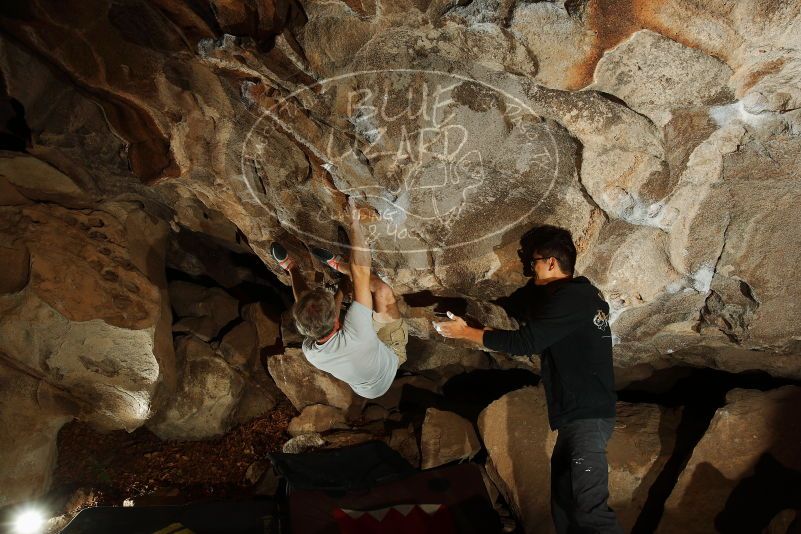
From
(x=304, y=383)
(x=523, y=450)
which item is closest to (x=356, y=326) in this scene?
(x=523, y=450)

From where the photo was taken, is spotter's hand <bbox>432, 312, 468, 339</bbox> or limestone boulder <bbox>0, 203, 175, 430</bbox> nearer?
spotter's hand <bbox>432, 312, 468, 339</bbox>

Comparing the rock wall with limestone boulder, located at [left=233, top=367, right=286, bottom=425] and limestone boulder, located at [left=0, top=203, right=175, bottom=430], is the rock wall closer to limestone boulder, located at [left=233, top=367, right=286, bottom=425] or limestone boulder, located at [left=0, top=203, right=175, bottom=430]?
limestone boulder, located at [left=0, top=203, right=175, bottom=430]

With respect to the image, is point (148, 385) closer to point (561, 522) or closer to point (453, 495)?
point (453, 495)

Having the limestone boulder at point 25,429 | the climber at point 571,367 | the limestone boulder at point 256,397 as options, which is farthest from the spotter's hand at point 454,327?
the limestone boulder at point 25,429

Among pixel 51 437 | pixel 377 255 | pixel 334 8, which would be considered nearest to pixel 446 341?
pixel 377 255

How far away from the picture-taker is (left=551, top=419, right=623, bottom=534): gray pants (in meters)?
2.67

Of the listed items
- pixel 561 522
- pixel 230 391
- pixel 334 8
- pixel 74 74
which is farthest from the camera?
pixel 230 391

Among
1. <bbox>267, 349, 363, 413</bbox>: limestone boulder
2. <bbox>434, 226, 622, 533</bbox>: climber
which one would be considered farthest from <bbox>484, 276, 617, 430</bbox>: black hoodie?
<bbox>267, 349, 363, 413</bbox>: limestone boulder

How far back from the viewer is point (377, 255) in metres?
3.67

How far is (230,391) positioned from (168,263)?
1862 mm

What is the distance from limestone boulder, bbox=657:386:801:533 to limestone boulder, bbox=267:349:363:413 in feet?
10.4

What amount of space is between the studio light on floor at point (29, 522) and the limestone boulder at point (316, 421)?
8.19ft

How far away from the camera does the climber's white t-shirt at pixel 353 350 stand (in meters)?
3.23

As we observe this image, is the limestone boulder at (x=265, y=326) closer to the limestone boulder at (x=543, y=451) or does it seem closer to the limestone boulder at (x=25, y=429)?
the limestone boulder at (x=25, y=429)
